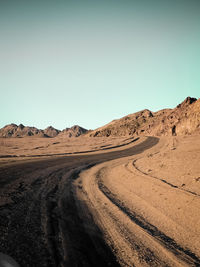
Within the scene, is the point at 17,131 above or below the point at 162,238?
above

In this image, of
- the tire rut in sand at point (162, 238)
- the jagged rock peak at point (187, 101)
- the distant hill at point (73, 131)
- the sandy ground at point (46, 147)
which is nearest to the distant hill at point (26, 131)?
the distant hill at point (73, 131)

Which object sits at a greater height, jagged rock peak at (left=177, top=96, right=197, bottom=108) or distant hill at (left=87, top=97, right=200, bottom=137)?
jagged rock peak at (left=177, top=96, right=197, bottom=108)

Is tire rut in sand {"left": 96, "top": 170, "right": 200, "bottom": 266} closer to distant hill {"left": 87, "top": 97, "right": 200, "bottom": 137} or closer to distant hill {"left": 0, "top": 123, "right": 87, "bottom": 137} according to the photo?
distant hill {"left": 87, "top": 97, "right": 200, "bottom": 137}

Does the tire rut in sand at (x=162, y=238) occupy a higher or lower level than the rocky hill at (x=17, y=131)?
lower

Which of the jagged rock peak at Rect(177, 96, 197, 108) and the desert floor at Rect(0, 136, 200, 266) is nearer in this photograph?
the desert floor at Rect(0, 136, 200, 266)

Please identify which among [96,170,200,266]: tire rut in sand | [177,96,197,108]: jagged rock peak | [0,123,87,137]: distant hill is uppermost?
[0,123,87,137]: distant hill

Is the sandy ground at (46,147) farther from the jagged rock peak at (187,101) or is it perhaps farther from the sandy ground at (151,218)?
the jagged rock peak at (187,101)

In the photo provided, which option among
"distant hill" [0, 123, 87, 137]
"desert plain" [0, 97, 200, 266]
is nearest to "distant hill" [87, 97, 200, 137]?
"desert plain" [0, 97, 200, 266]

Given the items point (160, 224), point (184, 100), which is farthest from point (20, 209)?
point (184, 100)

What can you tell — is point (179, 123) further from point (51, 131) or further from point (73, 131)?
point (51, 131)

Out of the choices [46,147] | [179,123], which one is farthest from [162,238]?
[179,123]

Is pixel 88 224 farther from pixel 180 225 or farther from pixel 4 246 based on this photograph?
pixel 180 225

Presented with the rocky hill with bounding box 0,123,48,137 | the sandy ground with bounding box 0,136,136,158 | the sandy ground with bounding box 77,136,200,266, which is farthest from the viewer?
the rocky hill with bounding box 0,123,48,137

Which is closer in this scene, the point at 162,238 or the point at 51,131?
the point at 162,238
